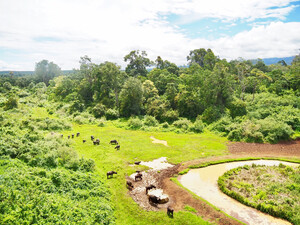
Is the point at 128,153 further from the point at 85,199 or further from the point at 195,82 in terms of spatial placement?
the point at 195,82

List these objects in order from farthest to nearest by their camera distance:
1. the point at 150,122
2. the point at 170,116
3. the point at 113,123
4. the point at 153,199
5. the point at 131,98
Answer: the point at 131,98, the point at 113,123, the point at 170,116, the point at 150,122, the point at 153,199

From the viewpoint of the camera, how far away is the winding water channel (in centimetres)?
1498

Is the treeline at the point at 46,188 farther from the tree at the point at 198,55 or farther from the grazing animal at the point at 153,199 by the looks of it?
the tree at the point at 198,55

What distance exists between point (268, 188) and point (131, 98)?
3828 cm

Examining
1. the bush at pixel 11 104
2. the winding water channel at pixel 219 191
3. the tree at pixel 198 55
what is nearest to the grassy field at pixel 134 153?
the winding water channel at pixel 219 191

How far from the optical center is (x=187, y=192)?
714 inches

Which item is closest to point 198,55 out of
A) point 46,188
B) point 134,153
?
point 134,153

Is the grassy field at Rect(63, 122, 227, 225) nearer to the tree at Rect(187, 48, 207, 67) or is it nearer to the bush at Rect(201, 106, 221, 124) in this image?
the bush at Rect(201, 106, 221, 124)

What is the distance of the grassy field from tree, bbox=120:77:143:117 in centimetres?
957

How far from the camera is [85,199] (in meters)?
15.2

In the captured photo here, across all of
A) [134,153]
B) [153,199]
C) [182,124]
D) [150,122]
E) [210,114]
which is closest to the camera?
[153,199]

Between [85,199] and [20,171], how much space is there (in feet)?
17.9

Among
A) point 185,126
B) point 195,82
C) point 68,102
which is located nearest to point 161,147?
point 185,126

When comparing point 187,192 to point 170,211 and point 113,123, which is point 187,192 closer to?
point 170,211
